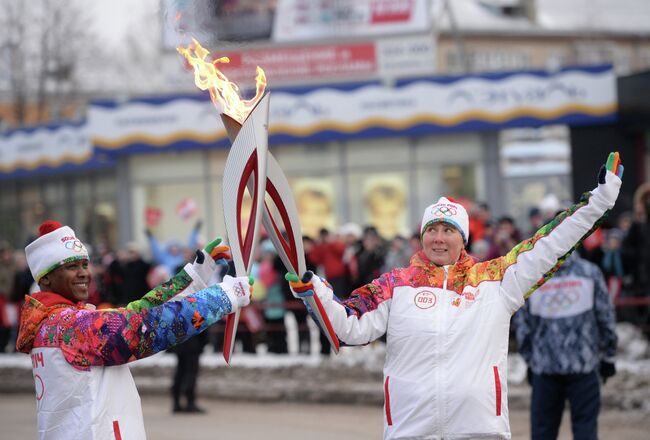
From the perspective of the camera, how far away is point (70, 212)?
979 inches

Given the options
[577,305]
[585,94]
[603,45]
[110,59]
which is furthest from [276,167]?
[603,45]

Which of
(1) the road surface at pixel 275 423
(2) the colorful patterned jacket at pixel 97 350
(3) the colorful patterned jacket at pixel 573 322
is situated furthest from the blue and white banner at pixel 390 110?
(2) the colorful patterned jacket at pixel 97 350

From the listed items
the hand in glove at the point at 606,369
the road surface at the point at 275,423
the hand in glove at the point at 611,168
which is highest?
the hand in glove at the point at 611,168

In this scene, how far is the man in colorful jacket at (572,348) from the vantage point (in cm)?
620

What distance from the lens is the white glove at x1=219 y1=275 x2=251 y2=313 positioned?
4.04 metres

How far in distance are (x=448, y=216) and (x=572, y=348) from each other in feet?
6.69

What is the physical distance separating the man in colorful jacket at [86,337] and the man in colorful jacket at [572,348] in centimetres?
272

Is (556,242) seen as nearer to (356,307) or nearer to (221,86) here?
(356,307)

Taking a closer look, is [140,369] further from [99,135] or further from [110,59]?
[110,59]

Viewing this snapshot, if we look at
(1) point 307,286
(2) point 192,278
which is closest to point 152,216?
(2) point 192,278

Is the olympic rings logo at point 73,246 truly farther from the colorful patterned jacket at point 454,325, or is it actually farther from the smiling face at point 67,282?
the colorful patterned jacket at point 454,325

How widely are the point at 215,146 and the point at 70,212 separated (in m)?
7.03

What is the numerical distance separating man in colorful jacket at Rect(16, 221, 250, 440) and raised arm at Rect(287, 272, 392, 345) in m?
0.32

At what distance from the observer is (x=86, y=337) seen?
3.90m
